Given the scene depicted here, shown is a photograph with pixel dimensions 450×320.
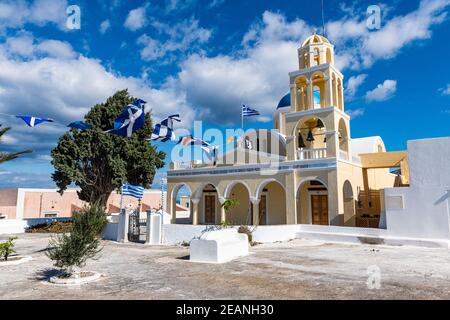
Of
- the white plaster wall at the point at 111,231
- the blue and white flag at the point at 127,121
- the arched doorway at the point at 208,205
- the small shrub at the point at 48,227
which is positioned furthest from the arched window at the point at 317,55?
the small shrub at the point at 48,227

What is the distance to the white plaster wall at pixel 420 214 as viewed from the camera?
13930 mm

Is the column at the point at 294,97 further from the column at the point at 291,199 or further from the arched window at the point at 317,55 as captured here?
the column at the point at 291,199

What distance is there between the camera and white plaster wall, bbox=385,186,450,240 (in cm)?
1393

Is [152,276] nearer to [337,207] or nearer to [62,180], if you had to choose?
[337,207]

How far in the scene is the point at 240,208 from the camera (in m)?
23.3

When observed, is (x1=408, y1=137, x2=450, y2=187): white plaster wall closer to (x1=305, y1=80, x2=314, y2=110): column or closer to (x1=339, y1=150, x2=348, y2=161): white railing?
(x1=339, y1=150, x2=348, y2=161): white railing

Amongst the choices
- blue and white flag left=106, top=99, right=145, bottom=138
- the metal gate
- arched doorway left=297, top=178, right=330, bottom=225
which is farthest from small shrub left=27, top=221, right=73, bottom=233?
arched doorway left=297, top=178, right=330, bottom=225

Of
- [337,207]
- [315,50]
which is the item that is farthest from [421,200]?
[315,50]

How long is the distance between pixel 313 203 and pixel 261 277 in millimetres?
12142

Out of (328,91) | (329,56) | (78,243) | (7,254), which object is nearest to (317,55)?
(329,56)

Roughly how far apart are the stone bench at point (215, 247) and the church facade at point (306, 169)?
24.6ft

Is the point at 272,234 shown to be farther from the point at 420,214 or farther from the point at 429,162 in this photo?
the point at 429,162

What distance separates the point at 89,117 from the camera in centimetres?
2548

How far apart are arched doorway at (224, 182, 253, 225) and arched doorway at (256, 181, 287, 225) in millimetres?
938
